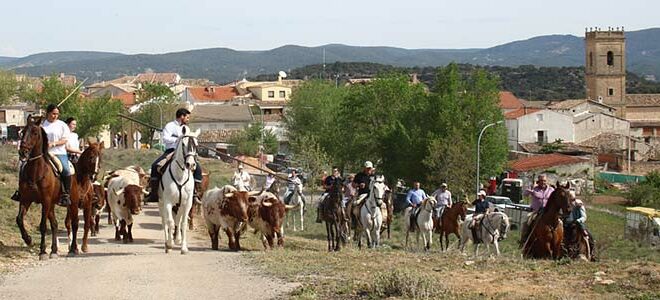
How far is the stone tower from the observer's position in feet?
554

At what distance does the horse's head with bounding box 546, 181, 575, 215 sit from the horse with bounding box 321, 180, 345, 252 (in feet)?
18.5

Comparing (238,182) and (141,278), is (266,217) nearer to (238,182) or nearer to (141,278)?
(141,278)

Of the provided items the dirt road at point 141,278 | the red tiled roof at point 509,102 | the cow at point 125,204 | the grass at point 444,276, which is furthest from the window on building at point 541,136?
the dirt road at point 141,278

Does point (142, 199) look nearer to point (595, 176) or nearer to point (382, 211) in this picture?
point (382, 211)

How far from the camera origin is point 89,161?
2014 cm

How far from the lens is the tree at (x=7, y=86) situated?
89750 mm

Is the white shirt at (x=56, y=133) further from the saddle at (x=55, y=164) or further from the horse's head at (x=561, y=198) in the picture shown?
the horse's head at (x=561, y=198)

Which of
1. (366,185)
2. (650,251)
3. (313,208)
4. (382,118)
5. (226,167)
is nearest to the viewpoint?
(366,185)

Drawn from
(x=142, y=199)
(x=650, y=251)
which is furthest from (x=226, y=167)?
(x=142, y=199)

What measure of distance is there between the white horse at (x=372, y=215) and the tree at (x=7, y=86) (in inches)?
2647

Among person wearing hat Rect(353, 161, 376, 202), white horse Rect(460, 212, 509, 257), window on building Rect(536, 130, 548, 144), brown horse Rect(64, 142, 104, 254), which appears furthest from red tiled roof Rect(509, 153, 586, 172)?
brown horse Rect(64, 142, 104, 254)

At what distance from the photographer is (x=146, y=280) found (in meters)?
16.1

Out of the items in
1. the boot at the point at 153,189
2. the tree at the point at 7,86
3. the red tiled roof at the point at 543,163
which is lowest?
the red tiled roof at the point at 543,163

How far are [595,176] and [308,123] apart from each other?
2914 cm
